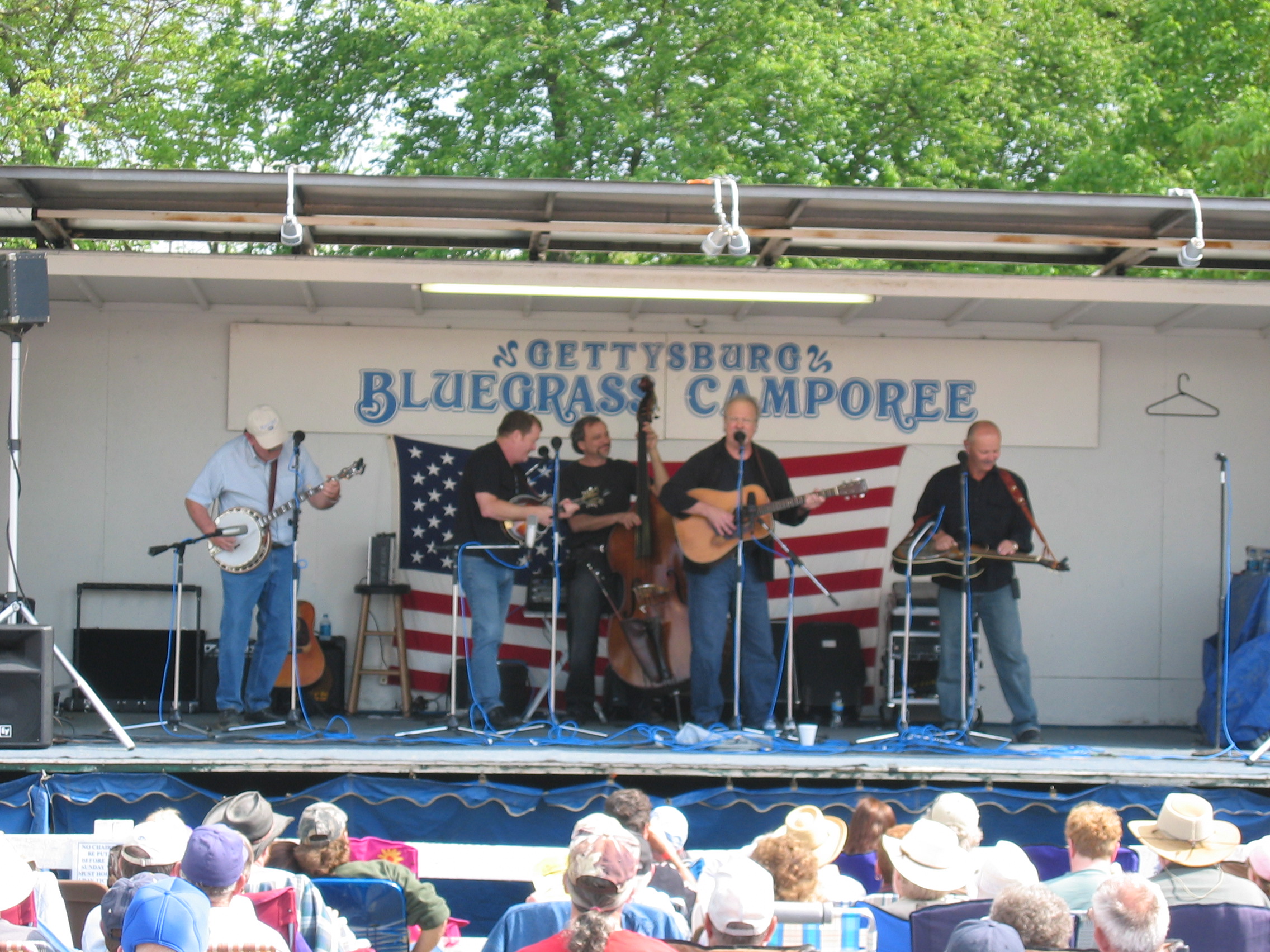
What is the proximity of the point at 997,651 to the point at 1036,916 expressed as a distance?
4174 millimetres

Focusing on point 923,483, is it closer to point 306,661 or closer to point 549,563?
point 549,563

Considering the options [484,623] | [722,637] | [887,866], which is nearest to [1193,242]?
[722,637]

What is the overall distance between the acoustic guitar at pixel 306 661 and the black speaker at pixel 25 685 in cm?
207

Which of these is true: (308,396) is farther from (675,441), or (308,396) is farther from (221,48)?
(221,48)

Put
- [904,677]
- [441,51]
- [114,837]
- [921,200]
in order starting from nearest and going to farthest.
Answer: [114,837]
[921,200]
[904,677]
[441,51]

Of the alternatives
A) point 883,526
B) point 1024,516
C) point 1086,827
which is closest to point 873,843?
point 1086,827

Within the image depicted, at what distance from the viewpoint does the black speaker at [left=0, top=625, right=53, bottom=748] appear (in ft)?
19.7

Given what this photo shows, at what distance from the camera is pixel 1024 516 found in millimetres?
7453

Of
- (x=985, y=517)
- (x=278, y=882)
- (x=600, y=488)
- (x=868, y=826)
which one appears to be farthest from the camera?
(x=600, y=488)

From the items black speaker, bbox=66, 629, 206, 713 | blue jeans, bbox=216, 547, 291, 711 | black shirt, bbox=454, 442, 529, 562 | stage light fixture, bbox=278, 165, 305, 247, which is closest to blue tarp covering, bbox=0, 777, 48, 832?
blue jeans, bbox=216, 547, 291, 711

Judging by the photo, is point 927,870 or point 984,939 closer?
point 984,939

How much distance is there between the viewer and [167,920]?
113 inches

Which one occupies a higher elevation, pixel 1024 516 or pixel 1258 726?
pixel 1024 516

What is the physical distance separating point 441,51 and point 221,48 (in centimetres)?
334
